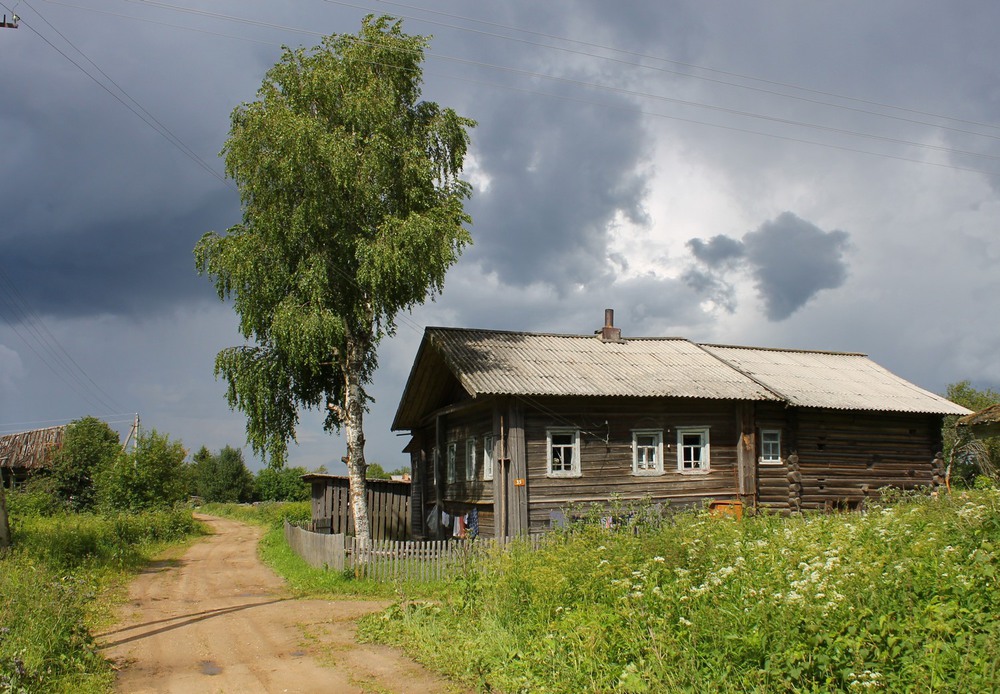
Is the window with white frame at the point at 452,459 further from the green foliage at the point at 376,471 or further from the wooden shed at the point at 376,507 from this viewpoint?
the green foliage at the point at 376,471

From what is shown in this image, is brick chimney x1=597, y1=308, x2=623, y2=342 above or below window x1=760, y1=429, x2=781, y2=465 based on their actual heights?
above

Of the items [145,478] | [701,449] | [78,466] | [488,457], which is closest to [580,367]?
[488,457]

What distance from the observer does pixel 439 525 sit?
73.8 ft

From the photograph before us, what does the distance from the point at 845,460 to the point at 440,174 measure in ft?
47.6

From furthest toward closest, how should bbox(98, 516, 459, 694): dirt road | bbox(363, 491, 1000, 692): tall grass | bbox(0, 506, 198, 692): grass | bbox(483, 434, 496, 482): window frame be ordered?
bbox(483, 434, 496, 482): window frame < bbox(98, 516, 459, 694): dirt road < bbox(0, 506, 198, 692): grass < bbox(363, 491, 1000, 692): tall grass

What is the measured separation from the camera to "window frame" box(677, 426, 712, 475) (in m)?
20.0

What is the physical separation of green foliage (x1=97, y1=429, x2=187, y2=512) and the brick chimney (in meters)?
18.3

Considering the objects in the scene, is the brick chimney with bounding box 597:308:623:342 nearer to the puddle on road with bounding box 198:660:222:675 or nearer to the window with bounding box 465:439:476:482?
the window with bounding box 465:439:476:482

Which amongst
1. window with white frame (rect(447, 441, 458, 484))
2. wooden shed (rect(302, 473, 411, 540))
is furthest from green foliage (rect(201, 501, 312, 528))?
window with white frame (rect(447, 441, 458, 484))

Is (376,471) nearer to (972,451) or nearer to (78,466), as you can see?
(78,466)

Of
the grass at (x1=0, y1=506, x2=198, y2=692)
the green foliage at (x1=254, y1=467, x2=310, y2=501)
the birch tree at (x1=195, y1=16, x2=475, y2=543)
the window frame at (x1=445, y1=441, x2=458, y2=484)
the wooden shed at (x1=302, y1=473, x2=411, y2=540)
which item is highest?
the birch tree at (x1=195, y1=16, x2=475, y2=543)

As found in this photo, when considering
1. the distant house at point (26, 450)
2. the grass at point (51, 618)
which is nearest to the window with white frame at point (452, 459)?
the grass at point (51, 618)

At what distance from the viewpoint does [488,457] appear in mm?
19938

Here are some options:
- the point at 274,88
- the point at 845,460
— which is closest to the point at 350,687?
the point at 274,88
